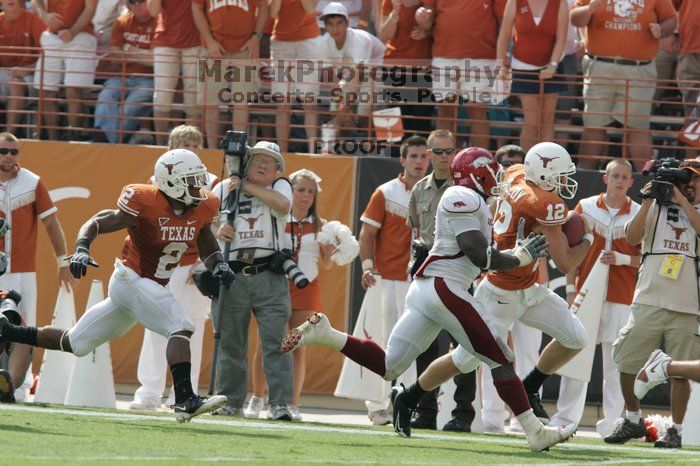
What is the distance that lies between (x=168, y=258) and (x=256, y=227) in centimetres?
128

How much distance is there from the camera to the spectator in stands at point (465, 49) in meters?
11.7

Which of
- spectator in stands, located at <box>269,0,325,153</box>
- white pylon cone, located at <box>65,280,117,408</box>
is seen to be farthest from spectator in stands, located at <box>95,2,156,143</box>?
white pylon cone, located at <box>65,280,117,408</box>

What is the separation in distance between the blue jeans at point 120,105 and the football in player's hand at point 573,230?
5.24 m

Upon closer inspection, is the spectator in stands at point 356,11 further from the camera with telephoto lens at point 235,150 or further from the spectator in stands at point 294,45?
the camera with telephoto lens at point 235,150

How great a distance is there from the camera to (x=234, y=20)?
39.0 feet

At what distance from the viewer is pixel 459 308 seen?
7.32m

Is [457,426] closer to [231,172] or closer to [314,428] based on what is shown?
[314,428]

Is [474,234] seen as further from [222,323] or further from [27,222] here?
[27,222]

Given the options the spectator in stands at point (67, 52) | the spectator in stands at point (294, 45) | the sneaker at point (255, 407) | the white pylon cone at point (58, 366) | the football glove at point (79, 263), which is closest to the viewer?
the football glove at point (79, 263)

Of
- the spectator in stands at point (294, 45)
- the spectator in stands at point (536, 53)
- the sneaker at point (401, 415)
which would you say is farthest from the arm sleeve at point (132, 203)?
the spectator in stands at point (536, 53)

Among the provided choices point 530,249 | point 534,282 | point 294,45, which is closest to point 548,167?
point 534,282

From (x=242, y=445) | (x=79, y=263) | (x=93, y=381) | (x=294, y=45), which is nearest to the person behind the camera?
(x=242, y=445)

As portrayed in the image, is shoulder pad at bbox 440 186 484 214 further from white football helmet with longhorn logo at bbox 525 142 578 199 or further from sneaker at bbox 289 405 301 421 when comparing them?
sneaker at bbox 289 405 301 421

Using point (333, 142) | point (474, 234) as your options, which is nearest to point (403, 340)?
point (474, 234)
